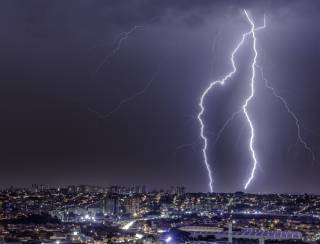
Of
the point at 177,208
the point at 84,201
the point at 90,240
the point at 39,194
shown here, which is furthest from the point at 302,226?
the point at 39,194

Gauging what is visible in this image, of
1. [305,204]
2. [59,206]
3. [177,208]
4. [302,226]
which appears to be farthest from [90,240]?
[305,204]

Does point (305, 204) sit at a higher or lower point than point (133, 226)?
higher

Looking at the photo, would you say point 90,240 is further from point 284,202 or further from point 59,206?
point 284,202

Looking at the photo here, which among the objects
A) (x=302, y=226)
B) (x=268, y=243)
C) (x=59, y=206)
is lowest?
(x=268, y=243)

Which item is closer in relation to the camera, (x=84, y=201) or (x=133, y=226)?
(x=133, y=226)

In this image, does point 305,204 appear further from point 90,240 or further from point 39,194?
point 90,240

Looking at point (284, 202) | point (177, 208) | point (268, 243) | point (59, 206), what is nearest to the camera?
point (268, 243)

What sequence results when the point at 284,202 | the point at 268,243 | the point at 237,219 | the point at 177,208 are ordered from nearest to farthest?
the point at 268,243, the point at 237,219, the point at 177,208, the point at 284,202
